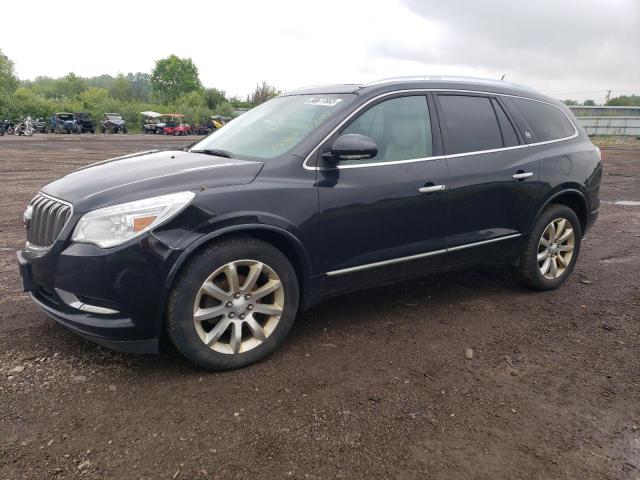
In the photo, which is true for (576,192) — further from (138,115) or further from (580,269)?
(138,115)

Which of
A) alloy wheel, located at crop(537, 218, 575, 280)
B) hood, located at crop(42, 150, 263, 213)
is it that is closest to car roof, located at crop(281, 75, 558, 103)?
hood, located at crop(42, 150, 263, 213)

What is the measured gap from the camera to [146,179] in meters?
3.14

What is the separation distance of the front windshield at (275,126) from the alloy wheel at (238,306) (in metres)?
0.85

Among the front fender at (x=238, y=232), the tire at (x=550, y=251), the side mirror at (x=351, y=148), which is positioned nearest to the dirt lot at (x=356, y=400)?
the tire at (x=550, y=251)

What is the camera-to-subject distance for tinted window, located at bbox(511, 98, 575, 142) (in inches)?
184

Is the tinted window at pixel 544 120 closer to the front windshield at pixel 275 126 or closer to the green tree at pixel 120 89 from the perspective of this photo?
the front windshield at pixel 275 126

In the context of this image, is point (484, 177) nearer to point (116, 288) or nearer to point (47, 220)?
point (116, 288)

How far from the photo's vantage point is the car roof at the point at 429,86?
3.88 m

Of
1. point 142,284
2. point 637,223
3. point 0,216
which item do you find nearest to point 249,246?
point 142,284

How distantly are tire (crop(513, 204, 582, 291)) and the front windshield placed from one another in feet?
7.07

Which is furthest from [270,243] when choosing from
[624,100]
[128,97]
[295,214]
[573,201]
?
[128,97]

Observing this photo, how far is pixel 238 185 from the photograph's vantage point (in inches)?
124

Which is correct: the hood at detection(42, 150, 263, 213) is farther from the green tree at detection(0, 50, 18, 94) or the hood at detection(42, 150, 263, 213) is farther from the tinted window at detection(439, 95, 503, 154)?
the green tree at detection(0, 50, 18, 94)

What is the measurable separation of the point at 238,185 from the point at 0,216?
623 centimetres
